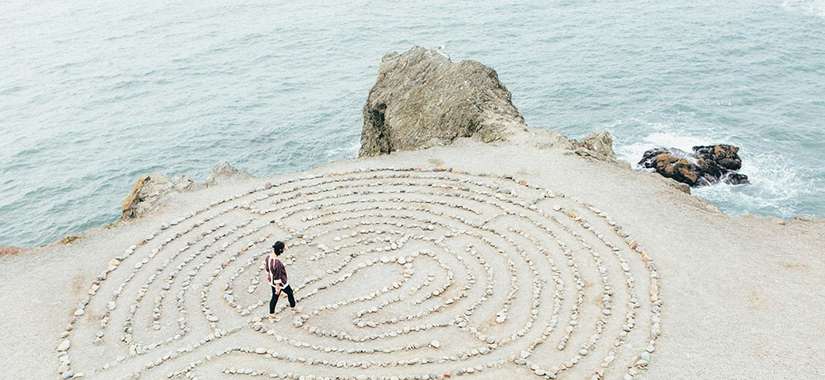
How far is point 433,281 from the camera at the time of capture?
21.2m

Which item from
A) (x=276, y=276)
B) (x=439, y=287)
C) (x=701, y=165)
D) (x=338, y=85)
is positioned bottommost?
(x=701, y=165)

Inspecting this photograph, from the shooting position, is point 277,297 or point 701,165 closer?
point 277,297

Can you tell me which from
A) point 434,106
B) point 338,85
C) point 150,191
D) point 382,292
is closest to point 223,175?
point 150,191

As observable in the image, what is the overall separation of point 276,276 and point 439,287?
203 inches

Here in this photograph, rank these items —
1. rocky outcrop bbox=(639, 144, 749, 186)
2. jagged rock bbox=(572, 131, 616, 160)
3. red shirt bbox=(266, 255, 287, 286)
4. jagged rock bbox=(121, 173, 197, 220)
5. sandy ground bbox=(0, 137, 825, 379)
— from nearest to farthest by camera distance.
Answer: sandy ground bbox=(0, 137, 825, 379)
red shirt bbox=(266, 255, 287, 286)
jagged rock bbox=(121, 173, 197, 220)
jagged rock bbox=(572, 131, 616, 160)
rocky outcrop bbox=(639, 144, 749, 186)

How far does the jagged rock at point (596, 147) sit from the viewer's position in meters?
29.1

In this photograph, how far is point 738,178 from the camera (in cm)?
3791

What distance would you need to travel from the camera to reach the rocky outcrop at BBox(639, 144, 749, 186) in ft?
124

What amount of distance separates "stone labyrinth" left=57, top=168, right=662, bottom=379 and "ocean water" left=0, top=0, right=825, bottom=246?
1781 centimetres

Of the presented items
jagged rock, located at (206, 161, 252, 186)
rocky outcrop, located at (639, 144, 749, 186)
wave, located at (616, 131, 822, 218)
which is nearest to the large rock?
jagged rock, located at (206, 161, 252, 186)

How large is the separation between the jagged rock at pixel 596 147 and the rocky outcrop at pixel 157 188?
47.5ft

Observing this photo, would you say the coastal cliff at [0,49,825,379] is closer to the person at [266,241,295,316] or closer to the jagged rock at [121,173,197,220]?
the jagged rock at [121,173,197,220]

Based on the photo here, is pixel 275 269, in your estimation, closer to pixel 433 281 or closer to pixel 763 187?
pixel 433 281

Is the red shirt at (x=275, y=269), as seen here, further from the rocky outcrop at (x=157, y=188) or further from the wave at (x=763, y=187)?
the wave at (x=763, y=187)
